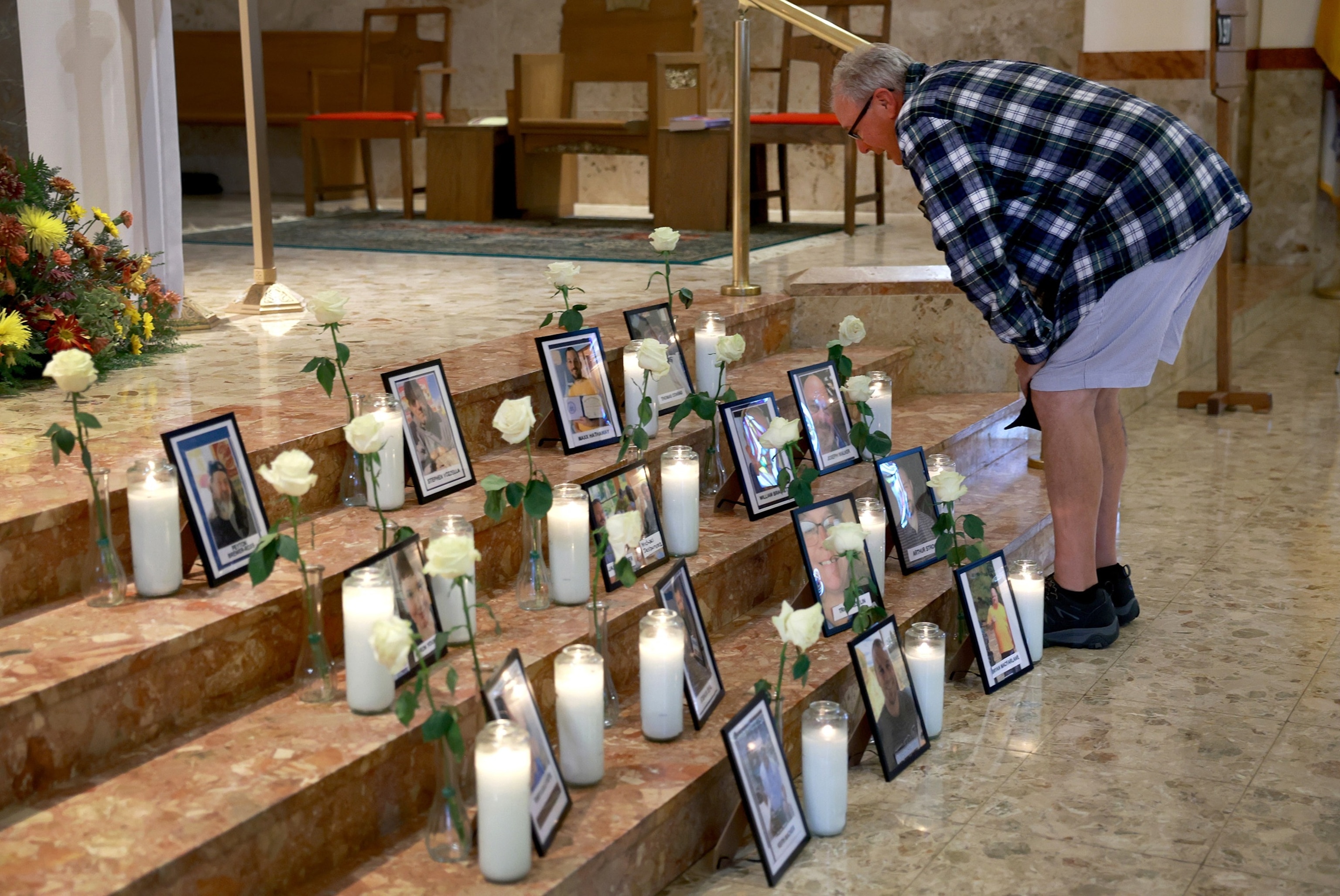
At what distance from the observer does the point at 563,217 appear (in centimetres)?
765

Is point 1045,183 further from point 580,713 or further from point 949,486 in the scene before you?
point 580,713

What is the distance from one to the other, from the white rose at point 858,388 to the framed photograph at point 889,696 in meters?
0.74

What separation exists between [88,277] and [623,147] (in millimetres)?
3870

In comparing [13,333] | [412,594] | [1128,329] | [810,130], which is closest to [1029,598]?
[1128,329]

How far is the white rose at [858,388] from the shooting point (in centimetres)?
322

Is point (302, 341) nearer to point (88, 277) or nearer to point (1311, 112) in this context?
point (88, 277)

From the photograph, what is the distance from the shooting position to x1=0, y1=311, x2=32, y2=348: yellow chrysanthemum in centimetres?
304

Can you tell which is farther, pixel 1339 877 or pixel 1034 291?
pixel 1034 291

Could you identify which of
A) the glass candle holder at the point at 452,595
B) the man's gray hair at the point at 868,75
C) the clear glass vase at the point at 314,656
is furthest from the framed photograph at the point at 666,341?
the clear glass vase at the point at 314,656

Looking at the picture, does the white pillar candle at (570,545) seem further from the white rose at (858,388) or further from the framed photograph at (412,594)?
the white rose at (858,388)

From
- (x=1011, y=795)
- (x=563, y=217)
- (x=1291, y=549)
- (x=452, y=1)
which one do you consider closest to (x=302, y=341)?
(x=1011, y=795)

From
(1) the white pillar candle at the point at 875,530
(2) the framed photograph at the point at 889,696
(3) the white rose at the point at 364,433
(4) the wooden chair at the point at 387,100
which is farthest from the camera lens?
(4) the wooden chair at the point at 387,100

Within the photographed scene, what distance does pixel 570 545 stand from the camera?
253 centimetres

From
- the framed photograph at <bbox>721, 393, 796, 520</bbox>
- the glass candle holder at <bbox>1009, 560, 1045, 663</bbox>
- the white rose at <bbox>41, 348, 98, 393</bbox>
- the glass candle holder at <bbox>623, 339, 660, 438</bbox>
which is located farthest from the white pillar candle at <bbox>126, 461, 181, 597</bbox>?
the glass candle holder at <bbox>1009, 560, 1045, 663</bbox>
